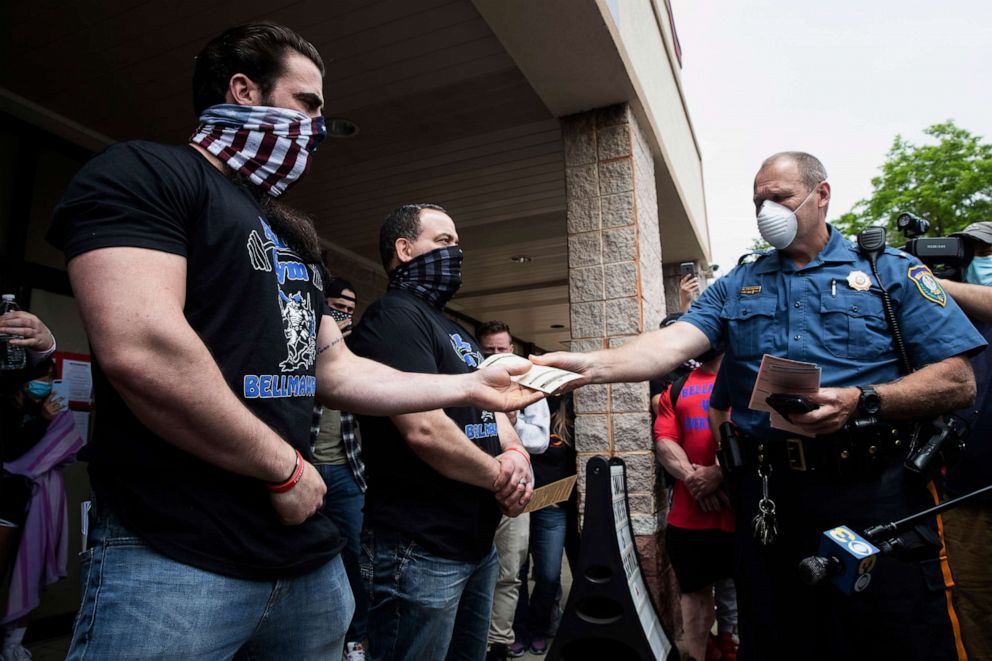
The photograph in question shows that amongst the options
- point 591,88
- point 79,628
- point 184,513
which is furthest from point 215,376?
point 591,88

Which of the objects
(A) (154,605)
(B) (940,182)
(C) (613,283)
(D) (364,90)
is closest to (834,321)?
(C) (613,283)

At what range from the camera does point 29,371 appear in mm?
2182

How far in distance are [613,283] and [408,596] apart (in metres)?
2.76

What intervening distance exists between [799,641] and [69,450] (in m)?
4.39

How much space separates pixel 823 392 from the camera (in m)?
2.00

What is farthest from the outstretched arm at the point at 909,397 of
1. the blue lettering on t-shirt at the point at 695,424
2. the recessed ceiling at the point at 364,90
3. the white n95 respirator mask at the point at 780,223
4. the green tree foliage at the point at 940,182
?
the green tree foliage at the point at 940,182

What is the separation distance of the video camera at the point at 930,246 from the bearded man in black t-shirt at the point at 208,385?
8.96 ft

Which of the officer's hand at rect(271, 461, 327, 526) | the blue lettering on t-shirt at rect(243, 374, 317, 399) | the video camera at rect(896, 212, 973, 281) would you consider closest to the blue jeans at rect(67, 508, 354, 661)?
the officer's hand at rect(271, 461, 327, 526)

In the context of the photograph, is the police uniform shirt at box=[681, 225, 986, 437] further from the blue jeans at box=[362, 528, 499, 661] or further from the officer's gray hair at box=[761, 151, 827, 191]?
the blue jeans at box=[362, 528, 499, 661]

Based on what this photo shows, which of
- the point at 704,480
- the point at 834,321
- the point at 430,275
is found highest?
the point at 430,275

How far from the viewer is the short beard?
1.46 meters

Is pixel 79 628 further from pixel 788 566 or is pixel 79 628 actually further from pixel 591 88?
pixel 591 88

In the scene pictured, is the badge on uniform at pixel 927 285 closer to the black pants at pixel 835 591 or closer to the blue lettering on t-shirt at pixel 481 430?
the black pants at pixel 835 591

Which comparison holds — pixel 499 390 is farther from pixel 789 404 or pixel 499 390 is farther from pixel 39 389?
pixel 39 389
